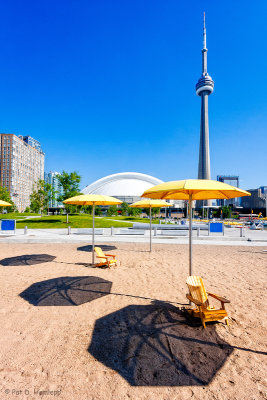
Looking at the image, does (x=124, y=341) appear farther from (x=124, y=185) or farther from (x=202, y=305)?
(x=124, y=185)

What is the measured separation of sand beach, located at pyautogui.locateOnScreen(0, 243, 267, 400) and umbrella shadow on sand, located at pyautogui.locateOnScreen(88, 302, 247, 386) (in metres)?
0.02

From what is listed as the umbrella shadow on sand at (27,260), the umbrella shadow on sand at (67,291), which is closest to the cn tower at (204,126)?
the umbrella shadow on sand at (27,260)

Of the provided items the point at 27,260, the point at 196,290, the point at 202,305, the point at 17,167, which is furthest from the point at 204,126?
the point at 202,305

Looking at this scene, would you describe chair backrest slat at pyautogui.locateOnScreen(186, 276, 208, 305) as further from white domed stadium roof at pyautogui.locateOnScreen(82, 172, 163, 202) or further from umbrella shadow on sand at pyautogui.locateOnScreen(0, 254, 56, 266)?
white domed stadium roof at pyautogui.locateOnScreen(82, 172, 163, 202)

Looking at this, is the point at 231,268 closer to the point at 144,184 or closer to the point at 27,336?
the point at 27,336

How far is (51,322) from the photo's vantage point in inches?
161

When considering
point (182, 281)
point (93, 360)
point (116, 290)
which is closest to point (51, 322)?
point (93, 360)

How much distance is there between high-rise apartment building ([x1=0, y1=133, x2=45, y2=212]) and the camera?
11206cm

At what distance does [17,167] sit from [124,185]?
6418 centimetres

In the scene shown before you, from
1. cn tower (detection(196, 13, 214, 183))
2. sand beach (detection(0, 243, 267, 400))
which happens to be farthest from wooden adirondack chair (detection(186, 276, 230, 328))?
cn tower (detection(196, 13, 214, 183))

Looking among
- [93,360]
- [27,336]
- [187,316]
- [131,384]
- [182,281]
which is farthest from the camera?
[182,281]

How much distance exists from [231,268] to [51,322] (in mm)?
6916

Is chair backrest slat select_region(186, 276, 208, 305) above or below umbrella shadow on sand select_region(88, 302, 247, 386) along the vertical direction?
above

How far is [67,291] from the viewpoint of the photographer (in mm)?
5617
